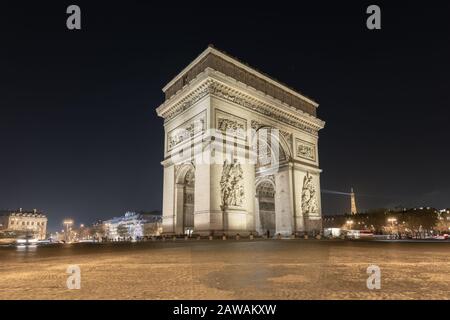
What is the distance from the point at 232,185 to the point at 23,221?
406 ft

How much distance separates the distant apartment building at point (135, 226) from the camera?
119981mm

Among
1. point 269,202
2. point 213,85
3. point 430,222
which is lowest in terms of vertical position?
point 430,222

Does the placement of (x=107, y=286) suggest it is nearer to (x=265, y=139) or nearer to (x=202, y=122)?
(x=202, y=122)

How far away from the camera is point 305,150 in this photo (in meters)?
33.2

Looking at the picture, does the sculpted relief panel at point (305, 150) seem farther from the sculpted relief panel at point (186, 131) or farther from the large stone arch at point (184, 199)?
the sculpted relief panel at point (186, 131)

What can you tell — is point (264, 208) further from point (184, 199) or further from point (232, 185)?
point (232, 185)

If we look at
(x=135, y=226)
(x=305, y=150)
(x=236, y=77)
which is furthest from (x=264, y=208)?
(x=135, y=226)

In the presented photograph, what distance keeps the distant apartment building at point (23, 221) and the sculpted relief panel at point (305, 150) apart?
364 feet

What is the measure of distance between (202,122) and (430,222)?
2939 inches

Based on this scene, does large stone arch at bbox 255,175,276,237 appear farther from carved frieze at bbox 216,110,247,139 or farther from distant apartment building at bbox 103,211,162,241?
distant apartment building at bbox 103,211,162,241

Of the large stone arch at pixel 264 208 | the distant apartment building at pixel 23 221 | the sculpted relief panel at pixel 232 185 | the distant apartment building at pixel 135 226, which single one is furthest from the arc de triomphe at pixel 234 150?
the distant apartment building at pixel 23 221

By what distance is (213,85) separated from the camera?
985 inches

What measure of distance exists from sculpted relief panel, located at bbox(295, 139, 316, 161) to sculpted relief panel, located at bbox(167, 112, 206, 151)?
37.2 ft
